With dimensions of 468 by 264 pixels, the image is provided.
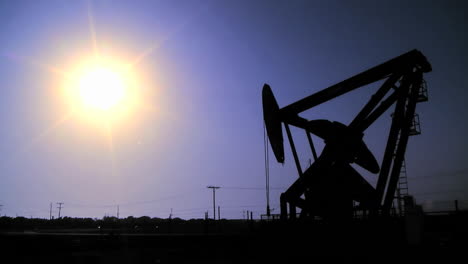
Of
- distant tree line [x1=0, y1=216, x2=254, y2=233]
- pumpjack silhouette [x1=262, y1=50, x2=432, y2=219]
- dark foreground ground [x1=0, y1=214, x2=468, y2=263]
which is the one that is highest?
pumpjack silhouette [x1=262, y1=50, x2=432, y2=219]

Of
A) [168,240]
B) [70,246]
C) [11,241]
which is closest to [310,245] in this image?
[168,240]

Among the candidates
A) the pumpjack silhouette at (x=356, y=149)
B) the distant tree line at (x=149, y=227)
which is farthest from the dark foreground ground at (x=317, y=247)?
the distant tree line at (x=149, y=227)

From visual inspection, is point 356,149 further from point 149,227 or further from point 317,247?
point 149,227

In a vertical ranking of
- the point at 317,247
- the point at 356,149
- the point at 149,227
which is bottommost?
the point at 149,227

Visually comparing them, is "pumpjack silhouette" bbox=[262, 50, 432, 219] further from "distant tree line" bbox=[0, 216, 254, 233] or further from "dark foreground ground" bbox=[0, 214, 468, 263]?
"distant tree line" bbox=[0, 216, 254, 233]

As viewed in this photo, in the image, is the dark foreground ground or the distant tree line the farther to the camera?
the distant tree line

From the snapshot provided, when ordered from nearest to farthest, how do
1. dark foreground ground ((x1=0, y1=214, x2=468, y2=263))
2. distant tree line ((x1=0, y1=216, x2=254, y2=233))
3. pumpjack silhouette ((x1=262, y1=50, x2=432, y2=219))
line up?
dark foreground ground ((x1=0, y1=214, x2=468, y2=263)) < pumpjack silhouette ((x1=262, y1=50, x2=432, y2=219)) < distant tree line ((x1=0, y1=216, x2=254, y2=233))

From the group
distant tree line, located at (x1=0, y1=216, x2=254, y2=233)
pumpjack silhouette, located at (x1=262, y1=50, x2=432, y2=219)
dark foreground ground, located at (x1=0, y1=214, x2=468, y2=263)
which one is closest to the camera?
dark foreground ground, located at (x1=0, y1=214, x2=468, y2=263)

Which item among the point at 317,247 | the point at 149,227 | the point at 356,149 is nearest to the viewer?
the point at 317,247

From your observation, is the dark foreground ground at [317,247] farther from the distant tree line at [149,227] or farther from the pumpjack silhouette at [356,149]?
the distant tree line at [149,227]

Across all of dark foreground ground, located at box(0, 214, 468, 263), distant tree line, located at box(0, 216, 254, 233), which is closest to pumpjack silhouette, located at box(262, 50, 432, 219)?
dark foreground ground, located at box(0, 214, 468, 263)

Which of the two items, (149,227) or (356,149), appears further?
(149,227)

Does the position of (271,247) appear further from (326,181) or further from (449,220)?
(449,220)

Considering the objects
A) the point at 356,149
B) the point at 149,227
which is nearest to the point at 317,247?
the point at 356,149
